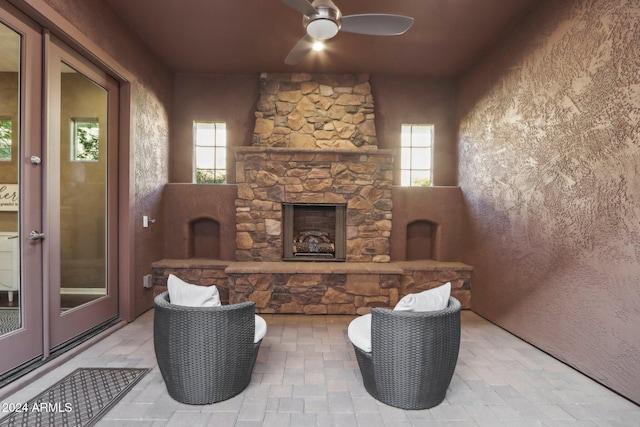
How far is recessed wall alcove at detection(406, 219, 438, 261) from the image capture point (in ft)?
16.4

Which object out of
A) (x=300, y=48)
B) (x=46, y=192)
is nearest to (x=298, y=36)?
(x=300, y=48)

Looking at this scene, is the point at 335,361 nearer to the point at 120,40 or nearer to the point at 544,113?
the point at 544,113

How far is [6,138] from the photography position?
237 centimetres

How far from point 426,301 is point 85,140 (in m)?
3.56

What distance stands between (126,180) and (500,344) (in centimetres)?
440

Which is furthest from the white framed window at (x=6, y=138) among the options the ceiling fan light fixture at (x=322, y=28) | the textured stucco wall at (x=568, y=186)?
the textured stucco wall at (x=568, y=186)

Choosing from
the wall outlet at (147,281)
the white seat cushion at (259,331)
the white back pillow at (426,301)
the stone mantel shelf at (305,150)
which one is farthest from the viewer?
the stone mantel shelf at (305,150)

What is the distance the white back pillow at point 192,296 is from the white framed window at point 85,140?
1891 millimetres

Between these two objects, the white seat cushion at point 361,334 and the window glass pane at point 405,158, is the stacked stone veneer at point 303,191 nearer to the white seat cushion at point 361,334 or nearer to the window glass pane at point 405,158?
the window glass pane at point 405,158

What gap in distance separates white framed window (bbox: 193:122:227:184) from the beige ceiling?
0.87 metres

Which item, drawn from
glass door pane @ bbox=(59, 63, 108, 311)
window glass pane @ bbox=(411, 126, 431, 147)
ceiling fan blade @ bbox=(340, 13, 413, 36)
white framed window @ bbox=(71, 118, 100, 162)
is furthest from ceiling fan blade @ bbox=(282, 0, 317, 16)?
window glass pane @ bbox=(411, 126, 431, 147)

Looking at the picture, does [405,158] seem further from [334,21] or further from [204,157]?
[204,157]

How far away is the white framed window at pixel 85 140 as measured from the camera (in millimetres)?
3047

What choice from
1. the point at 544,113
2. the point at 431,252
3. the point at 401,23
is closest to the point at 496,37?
the point at 544,113
